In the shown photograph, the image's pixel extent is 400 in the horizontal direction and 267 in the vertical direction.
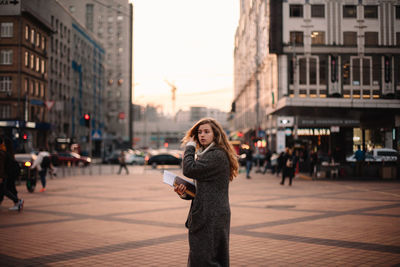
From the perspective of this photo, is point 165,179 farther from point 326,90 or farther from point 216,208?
point 326,90

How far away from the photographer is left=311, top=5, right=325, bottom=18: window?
44000 millimetres

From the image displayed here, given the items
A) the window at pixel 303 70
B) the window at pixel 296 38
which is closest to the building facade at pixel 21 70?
the window at pixel 296 38

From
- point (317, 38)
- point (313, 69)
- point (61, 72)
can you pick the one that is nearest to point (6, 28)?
point (317, 38)

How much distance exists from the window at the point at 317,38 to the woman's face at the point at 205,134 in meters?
43.6

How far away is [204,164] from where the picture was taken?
4332 millimetres

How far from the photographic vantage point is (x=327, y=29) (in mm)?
44562

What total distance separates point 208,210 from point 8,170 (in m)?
8.42

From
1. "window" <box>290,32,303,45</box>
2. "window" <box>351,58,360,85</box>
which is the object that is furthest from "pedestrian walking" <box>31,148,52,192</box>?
"window" <box>290,32,303,45</box>

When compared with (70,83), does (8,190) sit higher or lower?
lower

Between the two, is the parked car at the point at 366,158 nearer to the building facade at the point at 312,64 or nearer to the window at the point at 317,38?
the building facade at the point at 312,64

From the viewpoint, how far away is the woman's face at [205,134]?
449cm

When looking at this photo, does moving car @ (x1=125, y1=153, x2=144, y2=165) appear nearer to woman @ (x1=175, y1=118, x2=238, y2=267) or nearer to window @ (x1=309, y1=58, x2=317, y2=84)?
window @ (x1=309, y1=58, x2=317, y2=84)

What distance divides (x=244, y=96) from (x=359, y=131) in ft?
190

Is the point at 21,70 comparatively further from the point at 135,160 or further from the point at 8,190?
the point at 135,160
